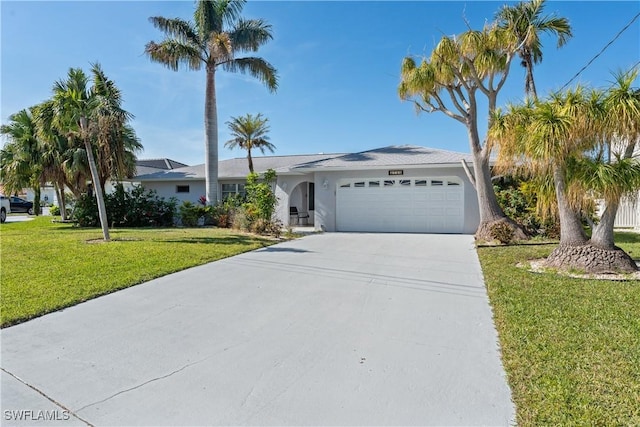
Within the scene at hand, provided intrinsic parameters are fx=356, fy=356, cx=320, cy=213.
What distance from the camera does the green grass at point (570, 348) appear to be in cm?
246

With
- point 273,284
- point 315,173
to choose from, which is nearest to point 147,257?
point 273,284

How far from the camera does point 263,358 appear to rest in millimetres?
3375

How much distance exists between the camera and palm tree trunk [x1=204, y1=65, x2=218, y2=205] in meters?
16.5

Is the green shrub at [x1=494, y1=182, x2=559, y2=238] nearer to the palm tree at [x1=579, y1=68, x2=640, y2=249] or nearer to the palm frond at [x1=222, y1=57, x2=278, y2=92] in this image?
the palm tree at [x1=579, y1=68, x2=640, y2=249]

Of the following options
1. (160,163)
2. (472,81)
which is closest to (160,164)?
(160,163)

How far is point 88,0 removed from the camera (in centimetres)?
909

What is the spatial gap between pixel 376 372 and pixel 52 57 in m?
13.5

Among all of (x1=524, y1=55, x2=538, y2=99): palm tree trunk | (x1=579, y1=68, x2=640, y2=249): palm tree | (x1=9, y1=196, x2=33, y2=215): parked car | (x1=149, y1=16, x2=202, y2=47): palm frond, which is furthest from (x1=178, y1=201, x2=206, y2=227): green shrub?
(x1=9, y1=196, x2=33, y2=215): parked car

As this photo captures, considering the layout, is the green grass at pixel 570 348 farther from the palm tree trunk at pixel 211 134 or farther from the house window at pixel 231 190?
the house window at pixel 231 190

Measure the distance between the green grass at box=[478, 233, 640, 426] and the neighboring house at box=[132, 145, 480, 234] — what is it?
823 cm

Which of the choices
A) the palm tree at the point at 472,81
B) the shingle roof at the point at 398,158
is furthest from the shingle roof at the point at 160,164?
the palm tree at the point at 472,81

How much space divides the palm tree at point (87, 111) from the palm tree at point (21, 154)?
29.7 feet

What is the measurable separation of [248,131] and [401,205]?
31.6 feet

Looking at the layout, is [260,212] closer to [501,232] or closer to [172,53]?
[501,232]
